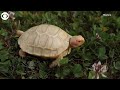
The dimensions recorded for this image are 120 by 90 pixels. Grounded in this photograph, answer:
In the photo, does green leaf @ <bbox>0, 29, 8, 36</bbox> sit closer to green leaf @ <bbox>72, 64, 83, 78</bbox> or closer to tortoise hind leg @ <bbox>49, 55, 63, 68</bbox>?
tortoise hind leg @ <bbox>49, 55, 63, 68</bbox>

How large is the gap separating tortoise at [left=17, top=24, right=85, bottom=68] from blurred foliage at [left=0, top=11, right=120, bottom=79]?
3 cm

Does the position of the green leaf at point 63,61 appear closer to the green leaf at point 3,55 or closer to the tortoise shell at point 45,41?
the tortoise shell at point 45,41

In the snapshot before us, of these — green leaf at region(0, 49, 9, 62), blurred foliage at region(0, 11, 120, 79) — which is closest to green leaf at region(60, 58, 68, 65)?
blurred foliage at region(0, 11, 120, 79)

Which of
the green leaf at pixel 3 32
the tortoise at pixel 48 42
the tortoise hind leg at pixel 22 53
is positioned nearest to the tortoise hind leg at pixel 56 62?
the tortoise at pixel 48 42

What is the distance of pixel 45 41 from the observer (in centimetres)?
244

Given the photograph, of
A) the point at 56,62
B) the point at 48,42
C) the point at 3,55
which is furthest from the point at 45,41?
the point at 3,55

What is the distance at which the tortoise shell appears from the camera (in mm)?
2424

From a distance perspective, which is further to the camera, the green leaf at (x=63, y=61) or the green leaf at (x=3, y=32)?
the green leaf at (x=3, y=32)

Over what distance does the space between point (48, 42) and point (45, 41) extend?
0.02 metres

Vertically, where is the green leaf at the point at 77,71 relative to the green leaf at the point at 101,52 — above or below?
below

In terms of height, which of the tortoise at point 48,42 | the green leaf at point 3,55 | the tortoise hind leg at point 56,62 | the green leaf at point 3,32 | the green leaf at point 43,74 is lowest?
the green leaf at point 43,74

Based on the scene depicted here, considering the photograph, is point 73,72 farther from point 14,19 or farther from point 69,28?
point 14,19

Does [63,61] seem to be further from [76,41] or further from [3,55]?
[3,55]

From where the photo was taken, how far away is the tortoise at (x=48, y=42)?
2424 mm
